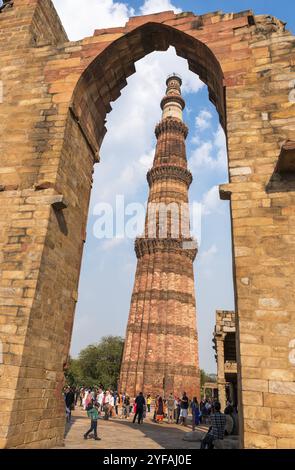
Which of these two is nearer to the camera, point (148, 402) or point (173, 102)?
point (148, 402)

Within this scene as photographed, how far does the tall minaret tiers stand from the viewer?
18797 mm

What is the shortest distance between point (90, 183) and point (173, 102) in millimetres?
22717

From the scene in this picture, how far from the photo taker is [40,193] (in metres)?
5.79

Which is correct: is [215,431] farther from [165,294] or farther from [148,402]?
[165,294]

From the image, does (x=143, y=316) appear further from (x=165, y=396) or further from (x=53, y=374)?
(x=53, y=374)

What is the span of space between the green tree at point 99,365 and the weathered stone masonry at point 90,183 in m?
29.7

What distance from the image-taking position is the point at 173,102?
92.4 ft

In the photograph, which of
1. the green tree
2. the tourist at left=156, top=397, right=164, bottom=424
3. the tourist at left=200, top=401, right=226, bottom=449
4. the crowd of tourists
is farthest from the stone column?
the green tree

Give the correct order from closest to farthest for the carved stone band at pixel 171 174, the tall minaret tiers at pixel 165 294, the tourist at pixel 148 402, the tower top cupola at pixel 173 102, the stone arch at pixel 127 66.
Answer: the stone arch at pixel 127 66
the tourist at pixel 148 402
the tall minaret tiers at pixel 165 294
the carved stone band at pixel 171 174
the tower top cupola at pixel 173 102

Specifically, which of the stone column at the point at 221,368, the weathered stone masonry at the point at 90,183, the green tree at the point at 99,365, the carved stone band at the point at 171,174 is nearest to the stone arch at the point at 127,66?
the weathered stone masonry at the point at 90,183

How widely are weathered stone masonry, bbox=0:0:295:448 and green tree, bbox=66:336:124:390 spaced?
2965 centimetres

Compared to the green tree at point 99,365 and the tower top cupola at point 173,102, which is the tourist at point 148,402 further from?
the tower top cupola at point 173,102

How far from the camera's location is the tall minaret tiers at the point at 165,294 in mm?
18797

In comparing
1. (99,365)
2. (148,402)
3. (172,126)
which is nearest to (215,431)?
(148,402)
